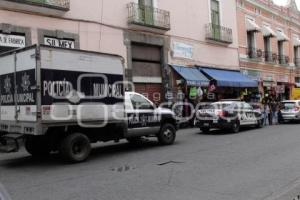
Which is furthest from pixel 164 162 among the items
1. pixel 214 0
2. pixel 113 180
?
pixel 214 0

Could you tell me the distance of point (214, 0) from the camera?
2814cm

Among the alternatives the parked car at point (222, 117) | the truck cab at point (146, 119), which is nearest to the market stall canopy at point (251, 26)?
the parked car at point (222, 117)

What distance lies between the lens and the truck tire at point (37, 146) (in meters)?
11.2

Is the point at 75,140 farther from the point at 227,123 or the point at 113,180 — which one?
the point at 227,123

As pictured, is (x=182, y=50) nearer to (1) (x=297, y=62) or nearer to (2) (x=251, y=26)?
(2) (x=251, y=26)

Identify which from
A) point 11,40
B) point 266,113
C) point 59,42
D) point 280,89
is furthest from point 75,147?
point 280,89

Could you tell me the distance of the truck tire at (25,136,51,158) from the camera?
36.8ft

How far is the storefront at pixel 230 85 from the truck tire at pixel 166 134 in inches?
431

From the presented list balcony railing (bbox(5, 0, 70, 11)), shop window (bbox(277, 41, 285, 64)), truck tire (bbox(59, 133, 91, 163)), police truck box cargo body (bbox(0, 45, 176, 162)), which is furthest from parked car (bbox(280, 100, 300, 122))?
truck tire (bbox(59, 133, 91, 163))

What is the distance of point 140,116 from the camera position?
13.0m

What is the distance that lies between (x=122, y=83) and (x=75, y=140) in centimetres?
234

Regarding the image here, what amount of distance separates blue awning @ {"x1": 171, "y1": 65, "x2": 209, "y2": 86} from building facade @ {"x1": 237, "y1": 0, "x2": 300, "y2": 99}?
6.91 m

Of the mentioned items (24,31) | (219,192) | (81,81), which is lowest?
(219,192)

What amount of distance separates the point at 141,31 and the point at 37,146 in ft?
37.9
